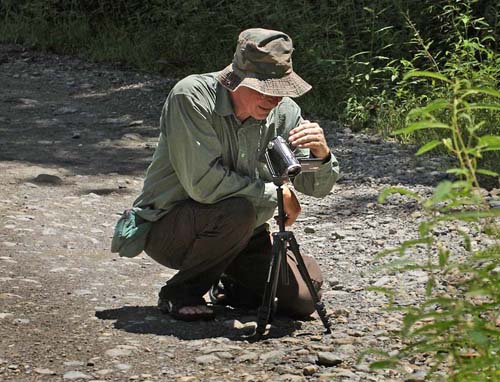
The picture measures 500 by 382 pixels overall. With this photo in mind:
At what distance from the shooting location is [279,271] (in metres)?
4.73

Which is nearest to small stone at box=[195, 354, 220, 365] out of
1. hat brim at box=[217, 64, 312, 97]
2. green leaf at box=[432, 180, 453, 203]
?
hat brim at box=[217, 64, 312, 97]

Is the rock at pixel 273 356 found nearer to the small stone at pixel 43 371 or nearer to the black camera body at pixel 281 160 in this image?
the black camera body at pixel 281 160

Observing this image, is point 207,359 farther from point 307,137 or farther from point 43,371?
point 307,137

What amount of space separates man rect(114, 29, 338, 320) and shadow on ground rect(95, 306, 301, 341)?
5 cm

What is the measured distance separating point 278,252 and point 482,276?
2000 mm

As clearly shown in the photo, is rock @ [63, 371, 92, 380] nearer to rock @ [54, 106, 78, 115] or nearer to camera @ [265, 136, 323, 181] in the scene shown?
camera @ [265, 136, 323, 181]

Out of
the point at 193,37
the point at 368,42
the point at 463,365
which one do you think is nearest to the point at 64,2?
the point at 193,37

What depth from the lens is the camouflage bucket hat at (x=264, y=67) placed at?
457 cm

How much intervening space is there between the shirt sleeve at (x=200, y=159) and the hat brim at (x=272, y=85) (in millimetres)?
177

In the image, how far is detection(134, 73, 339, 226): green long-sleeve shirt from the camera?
4.72 meters

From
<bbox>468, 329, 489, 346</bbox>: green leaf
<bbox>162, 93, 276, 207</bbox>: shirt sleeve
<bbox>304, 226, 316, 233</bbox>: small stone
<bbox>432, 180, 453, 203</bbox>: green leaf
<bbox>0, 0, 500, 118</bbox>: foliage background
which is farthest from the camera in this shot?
<bbox>0, 0, 500, 118</bbox>: foliage background

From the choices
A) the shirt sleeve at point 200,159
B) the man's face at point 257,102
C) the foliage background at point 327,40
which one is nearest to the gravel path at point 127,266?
the foliage background at point 327,40

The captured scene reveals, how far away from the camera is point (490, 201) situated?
6.86 meters

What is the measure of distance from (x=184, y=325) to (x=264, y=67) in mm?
1157
